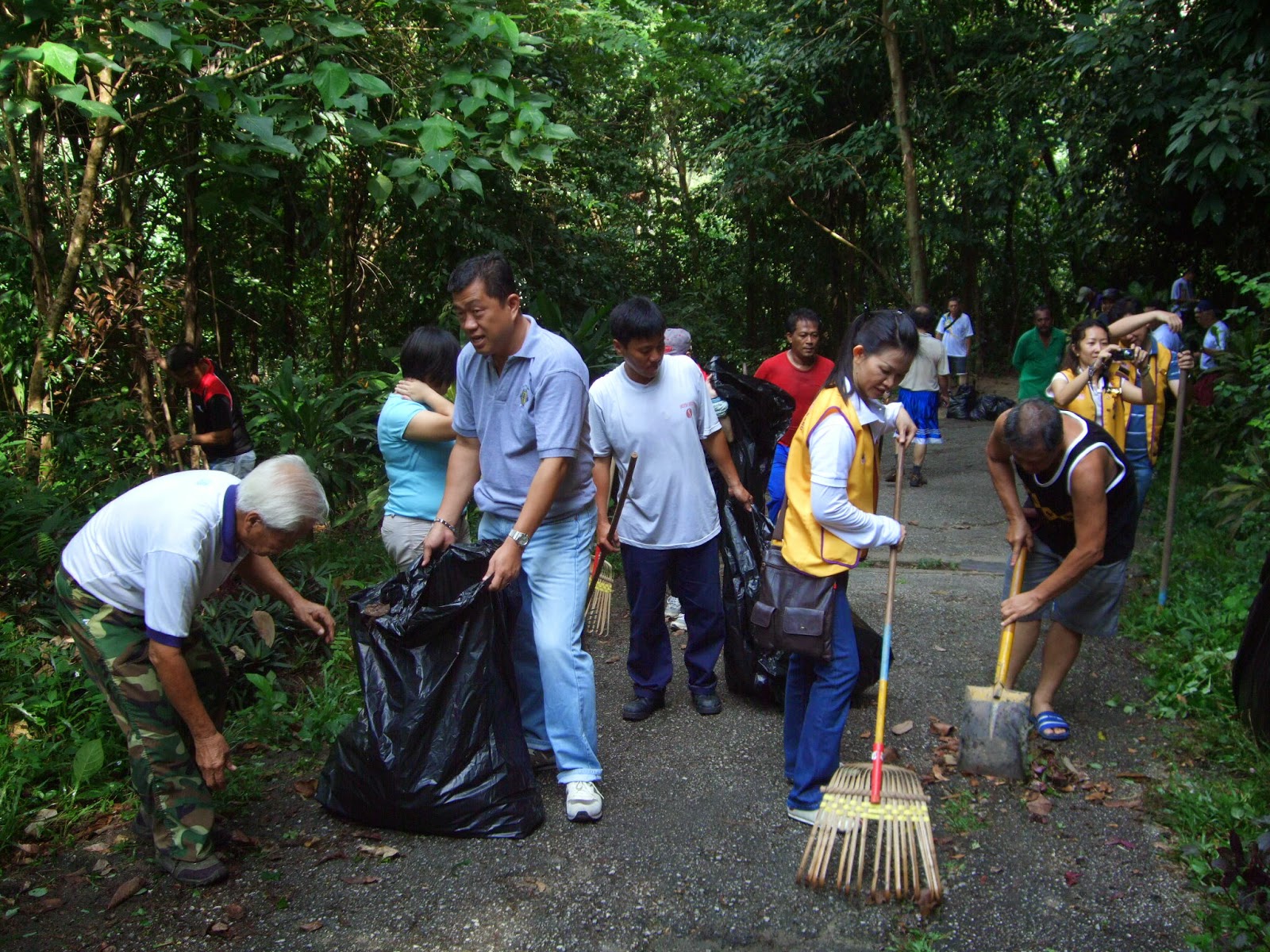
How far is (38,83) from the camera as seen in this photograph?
530 centimetres

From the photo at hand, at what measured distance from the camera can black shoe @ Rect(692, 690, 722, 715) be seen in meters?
4.40

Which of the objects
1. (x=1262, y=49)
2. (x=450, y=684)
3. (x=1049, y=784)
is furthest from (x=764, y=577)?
(x=1262, y=49)

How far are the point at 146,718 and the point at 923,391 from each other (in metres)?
7.47

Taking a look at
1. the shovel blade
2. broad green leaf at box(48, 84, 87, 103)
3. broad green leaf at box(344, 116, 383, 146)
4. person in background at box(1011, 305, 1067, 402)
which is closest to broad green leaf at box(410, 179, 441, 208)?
broad green leaf at box(344, 116, 383, 146)

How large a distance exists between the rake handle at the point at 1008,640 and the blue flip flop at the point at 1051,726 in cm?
23

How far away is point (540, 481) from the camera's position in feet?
10.9

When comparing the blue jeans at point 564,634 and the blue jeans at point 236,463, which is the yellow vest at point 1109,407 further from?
the blue jeans at point 236,463

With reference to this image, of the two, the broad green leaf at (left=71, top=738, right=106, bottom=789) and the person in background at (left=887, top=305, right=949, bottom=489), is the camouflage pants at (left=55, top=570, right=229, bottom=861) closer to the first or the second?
the broad green leaf at (left=71, top=738, right=106, bottom=789)

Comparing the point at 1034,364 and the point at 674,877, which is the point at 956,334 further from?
the point at 674,877

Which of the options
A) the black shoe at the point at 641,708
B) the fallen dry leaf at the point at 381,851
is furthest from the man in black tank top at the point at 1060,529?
the fallen dry leaf at the point at 381,851

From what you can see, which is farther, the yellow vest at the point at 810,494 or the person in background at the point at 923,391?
the person in background at the point at 923,391

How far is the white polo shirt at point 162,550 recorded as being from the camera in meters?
2.78

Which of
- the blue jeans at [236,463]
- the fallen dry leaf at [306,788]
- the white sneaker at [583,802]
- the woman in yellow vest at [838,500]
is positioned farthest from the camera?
the blue jeans at [236,463]

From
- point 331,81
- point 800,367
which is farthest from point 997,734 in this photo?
point 331,81
